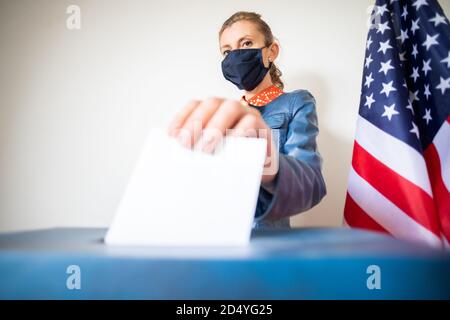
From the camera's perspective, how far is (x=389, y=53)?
0.82 metres

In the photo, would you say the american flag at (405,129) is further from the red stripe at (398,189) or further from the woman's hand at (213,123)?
the woman's hand at (213,123)

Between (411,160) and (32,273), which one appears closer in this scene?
(32,273)

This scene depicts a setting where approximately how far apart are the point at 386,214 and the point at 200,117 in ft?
2.13

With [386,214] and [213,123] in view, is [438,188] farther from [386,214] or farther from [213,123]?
[213,123]

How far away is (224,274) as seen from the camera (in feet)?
0.80

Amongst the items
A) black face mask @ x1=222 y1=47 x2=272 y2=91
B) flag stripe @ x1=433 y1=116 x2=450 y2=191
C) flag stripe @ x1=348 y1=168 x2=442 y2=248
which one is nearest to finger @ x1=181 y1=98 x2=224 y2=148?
black face mask @ x1=222 y1=47 x2=272 y2=91

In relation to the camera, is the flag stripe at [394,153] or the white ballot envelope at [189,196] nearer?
the white ballot envelope at [189,196]

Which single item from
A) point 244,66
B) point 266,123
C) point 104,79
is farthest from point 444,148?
point 104,79

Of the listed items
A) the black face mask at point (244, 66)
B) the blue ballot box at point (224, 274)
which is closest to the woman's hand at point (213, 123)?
the blue ballot box at point (224, 274)

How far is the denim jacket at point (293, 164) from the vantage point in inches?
18.7

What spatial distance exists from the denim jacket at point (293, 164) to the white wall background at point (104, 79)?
0.29 m
